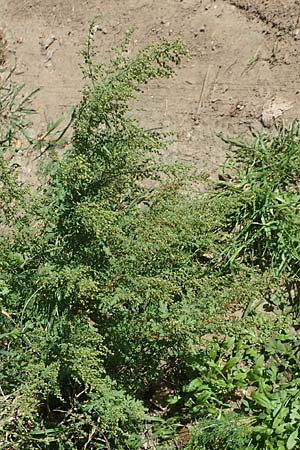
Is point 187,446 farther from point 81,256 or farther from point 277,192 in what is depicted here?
point 277,192

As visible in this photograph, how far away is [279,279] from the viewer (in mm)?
3537

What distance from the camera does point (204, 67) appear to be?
4199 millimetres

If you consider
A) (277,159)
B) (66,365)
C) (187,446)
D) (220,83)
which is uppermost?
(220,83)

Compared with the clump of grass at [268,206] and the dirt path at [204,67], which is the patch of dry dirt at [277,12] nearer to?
the dirt path at [204,67]

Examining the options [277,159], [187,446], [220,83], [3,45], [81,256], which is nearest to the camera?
[81,256]

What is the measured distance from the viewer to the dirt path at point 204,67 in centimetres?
404

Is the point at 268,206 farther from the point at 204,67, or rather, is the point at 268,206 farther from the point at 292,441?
the point at 292,441

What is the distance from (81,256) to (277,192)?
4.24 ft

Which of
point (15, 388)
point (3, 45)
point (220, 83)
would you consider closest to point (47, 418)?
point (15, 388)

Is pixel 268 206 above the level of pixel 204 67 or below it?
below

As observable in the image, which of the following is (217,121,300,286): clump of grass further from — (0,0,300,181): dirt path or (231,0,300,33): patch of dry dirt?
(231,0,300,33): patch of dry dirt

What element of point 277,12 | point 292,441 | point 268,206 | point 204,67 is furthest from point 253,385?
point 277,12

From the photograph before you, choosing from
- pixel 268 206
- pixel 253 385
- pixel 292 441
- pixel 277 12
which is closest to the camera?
pixel 292 441

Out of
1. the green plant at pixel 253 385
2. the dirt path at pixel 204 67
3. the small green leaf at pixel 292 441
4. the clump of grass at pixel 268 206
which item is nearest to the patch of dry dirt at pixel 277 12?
the dirt path at pixel 204 67
